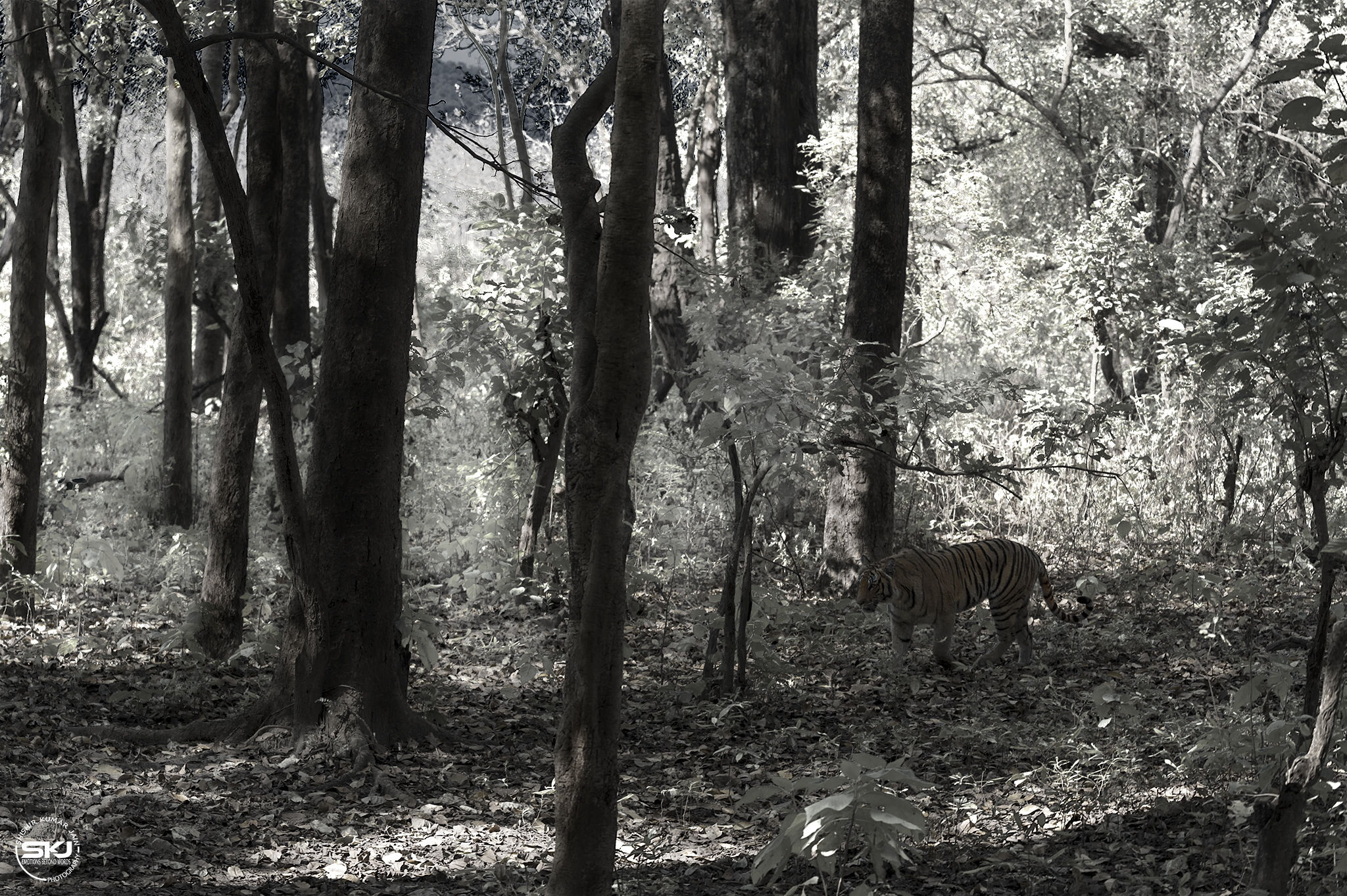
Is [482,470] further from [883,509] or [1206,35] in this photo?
[1206,35]

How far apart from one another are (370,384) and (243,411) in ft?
6.58

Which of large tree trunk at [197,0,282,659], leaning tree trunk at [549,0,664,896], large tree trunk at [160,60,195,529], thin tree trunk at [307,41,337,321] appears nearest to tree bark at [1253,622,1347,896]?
leaning tree trunk at [549,0,664,896]

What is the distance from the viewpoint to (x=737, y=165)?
13.6m

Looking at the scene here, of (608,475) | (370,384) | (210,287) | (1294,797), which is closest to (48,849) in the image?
(370,384)

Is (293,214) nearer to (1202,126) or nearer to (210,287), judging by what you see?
(210,287)

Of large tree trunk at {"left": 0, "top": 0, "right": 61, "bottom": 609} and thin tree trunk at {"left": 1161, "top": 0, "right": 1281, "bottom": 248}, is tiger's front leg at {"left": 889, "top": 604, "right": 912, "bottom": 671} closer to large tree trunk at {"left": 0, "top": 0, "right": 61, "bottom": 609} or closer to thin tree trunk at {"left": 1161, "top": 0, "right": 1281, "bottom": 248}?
large tree trunk at {"left": 0, "top": 0, "right": 61, "bottom": 609}

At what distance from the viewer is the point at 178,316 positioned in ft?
37.4

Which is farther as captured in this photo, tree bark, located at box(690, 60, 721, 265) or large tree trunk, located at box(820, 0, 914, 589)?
tree bark, located at box(690, 60, 721, 265)

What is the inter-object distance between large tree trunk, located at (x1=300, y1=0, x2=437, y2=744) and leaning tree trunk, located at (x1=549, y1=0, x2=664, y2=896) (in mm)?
2494

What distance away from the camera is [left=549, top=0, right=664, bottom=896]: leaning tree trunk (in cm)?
382

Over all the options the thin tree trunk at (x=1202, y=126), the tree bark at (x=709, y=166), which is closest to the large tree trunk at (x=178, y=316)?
the tree bark at (x=709, y=166)

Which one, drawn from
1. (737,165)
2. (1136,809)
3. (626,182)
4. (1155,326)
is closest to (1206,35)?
(1155,326)

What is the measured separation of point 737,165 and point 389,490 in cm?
825

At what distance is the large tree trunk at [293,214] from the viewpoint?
917cm
